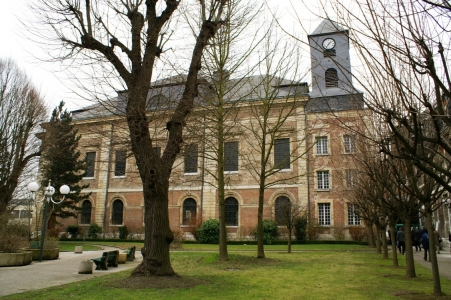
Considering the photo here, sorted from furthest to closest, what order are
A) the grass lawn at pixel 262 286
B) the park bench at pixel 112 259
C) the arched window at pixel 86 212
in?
the arched window at pixel 86 212, the park bench at pixel 112 259, the grass lawn at pixel 262 286

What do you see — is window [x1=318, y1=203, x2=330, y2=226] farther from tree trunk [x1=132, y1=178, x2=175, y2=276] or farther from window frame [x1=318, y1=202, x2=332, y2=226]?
tree trunk [x1=132, y1=178, x2=175, y2=276]

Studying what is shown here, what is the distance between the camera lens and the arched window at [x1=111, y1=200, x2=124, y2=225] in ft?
112

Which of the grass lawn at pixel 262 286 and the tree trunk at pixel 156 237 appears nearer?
the grass lawn at pixel 262 286

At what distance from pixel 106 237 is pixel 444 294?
3021 cm

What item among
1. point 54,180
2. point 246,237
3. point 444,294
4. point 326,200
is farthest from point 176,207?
point 444,294

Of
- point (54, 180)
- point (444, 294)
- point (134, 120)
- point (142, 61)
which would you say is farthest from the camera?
point (54, 180)

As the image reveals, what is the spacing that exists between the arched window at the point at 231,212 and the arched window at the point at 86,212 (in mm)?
13690

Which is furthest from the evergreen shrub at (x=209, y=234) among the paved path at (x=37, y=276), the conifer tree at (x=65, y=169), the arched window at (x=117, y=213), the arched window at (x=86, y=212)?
the paved path at (x=37, y=276)

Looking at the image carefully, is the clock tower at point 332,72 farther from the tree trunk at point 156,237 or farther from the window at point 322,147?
the tree trunk at point 156,237

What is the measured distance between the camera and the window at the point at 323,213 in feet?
94.7

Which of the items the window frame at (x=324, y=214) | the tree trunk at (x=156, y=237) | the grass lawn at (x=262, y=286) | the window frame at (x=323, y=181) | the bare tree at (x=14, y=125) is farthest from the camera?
the window frame at (x=323, y=181)

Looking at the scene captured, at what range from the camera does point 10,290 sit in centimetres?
843

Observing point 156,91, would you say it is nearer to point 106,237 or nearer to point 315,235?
point 315,235

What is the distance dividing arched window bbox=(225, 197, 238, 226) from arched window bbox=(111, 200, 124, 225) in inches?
400
